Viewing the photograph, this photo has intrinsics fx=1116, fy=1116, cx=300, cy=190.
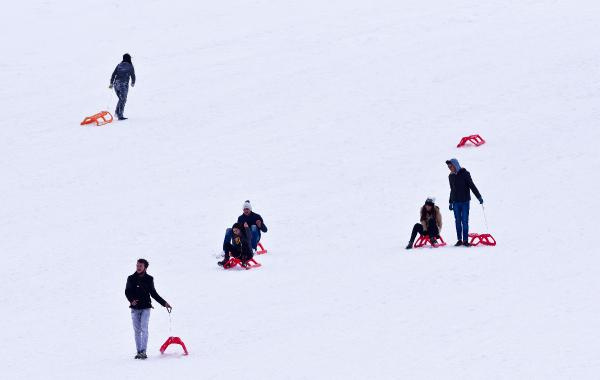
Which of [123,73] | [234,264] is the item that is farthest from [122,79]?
[234,264]

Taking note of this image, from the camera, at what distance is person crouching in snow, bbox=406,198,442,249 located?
2047cm

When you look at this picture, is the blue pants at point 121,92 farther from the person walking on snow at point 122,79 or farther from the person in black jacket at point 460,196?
the person in black jacket at point 460,196

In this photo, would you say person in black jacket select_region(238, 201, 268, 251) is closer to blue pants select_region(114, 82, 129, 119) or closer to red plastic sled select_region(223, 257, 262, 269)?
red plastic sled select_region(223, 257, 262, 269)

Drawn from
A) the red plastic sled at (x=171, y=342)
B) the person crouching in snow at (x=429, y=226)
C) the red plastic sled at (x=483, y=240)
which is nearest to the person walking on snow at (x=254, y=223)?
the person crouching in snow at (x=429, y=226)

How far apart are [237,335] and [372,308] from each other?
2110 millimetres

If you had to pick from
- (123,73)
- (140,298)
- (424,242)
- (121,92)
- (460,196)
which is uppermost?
(123,73)

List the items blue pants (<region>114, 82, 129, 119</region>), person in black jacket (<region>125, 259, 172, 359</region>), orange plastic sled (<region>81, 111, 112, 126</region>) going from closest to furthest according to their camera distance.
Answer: person in black jacket (<region>125, 259, 172, 359</region>) < blue pants (<region>114, 82, 129, 119</region>) < orange plastic sled (<region>81, 111, 112, 126</region>)

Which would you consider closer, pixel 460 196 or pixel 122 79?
pixel 460 196

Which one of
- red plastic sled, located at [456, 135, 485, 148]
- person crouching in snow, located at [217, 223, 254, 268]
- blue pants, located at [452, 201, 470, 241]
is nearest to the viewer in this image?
person crouching in snow, located at [217, 223, 254, 268]

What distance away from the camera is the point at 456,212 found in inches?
802

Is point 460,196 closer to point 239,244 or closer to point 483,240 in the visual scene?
point 483,240

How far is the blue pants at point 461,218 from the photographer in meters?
20.2

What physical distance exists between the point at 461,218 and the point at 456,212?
16 centimetres

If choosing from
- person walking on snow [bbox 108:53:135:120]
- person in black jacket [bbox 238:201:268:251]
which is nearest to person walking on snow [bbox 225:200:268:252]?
person in black jacket [bbox 238:201:268:251]
